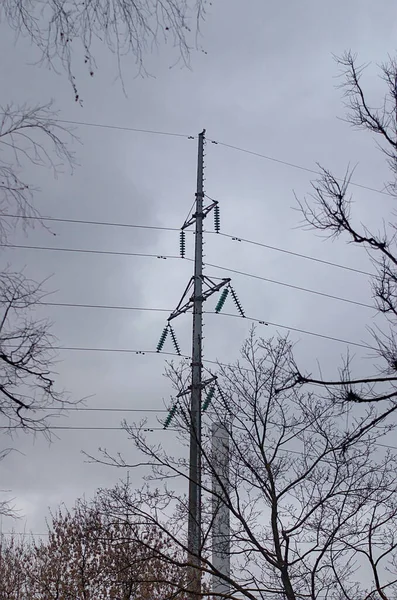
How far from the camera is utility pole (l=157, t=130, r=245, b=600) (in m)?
13.9

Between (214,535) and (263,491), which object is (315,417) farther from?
(214,535)

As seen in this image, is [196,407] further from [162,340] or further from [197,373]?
[162,340]

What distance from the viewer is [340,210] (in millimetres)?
7848

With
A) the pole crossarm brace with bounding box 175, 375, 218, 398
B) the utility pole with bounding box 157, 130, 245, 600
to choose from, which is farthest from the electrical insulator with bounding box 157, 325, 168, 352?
the pole crossarm brace with bounding box 175, 375, 218, 398

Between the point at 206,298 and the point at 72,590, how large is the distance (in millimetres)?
8296

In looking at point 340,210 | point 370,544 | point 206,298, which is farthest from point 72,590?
point 340,210

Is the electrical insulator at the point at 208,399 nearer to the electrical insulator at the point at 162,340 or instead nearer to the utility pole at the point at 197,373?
the utility pole at the point at 197,373

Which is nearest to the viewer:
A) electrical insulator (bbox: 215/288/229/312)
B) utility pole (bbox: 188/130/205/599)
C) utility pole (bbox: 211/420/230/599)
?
utility pole (bbox: 211/420/230/599)

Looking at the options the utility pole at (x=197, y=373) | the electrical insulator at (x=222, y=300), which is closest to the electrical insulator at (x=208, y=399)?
the utility pole at (x=197, y=373)

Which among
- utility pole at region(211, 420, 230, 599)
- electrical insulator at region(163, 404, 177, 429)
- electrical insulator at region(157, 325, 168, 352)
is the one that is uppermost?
electrical insulator at region(157, 325, 168, 352)

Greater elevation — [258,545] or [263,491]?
[263,491]

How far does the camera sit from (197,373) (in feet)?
52.4

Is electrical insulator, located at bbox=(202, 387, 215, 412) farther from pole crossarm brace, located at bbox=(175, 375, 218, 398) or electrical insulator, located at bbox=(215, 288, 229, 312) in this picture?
electrical insulator, located at bbox=(215, 288, 229, 312)

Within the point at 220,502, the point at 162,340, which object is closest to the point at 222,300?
the point at 162,340
